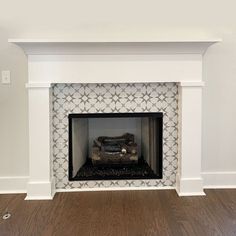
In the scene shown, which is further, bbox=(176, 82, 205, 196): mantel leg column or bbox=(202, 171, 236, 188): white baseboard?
bbox=(202, 171, 236, 188): white baseboard

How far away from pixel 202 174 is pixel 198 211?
1.87 ft

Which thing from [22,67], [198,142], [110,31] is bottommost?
[198,142]

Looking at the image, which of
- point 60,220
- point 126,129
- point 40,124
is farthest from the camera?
point 126,129

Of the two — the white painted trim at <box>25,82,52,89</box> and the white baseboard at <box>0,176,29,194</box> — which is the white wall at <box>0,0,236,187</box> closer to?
the white baseboard at <box>0,176,29,194</box>

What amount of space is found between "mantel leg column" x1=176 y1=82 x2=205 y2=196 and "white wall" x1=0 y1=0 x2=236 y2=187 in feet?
0.58

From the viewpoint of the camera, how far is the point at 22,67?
2.79 metres

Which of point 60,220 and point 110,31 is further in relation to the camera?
point 110,31

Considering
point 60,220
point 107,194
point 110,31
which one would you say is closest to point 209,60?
point 110,31

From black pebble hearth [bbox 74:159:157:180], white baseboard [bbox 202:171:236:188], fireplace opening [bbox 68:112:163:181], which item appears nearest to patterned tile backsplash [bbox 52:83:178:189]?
fireplace opening [bbox 68:112:163:181]

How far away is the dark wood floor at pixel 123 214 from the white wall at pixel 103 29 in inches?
21.9

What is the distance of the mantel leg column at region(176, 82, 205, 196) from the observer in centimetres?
276

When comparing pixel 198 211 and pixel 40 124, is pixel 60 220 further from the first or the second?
pixel 198 211

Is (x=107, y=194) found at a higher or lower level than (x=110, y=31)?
lower

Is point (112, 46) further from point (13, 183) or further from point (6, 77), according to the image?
point (13, 183)
